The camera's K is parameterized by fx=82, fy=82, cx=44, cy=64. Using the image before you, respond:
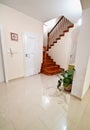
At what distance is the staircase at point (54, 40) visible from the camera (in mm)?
4543

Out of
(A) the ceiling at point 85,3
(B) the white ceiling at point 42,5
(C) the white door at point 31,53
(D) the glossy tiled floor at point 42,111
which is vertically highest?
(B) the white ceiling at point 42,5

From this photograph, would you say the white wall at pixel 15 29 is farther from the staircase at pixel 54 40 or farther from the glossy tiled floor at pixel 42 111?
the staircase at pixel 54 40

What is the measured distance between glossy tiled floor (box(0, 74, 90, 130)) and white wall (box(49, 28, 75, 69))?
2719 mm

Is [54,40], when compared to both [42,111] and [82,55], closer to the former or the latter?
[82,55]

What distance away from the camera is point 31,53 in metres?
3.84

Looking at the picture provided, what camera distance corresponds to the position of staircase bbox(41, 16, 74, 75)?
4543 millimetres

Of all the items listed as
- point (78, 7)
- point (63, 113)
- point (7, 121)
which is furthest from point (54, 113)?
point (78, 7)

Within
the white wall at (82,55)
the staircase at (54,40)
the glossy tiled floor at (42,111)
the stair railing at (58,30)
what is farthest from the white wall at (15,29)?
A: the white wall at (82,55)

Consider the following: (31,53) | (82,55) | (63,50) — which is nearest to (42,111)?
(82,55)

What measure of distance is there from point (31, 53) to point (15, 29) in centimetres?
120

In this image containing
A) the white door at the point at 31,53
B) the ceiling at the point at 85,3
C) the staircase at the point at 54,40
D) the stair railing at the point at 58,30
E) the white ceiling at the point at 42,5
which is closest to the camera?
the ceiling at the point at 85,3

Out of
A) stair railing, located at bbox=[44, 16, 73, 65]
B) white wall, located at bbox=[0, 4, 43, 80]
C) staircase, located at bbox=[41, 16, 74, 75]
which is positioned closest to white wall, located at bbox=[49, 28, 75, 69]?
staircase, located at bbox=[41, 16, 74, 75]

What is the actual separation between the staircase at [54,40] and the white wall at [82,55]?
220 centimetres

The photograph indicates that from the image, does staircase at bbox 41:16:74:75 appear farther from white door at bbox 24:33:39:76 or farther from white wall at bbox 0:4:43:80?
white wall at bbox 0:4:43:80
